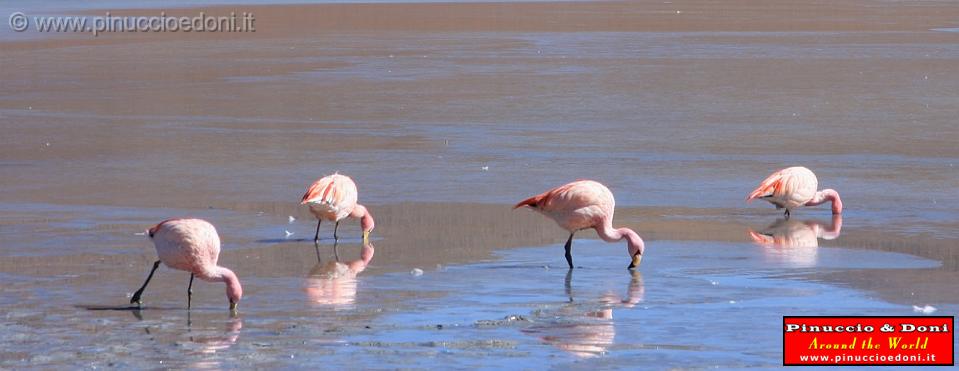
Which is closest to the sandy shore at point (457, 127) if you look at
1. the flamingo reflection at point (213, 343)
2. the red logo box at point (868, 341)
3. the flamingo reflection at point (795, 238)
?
the flamingo reflection at point (795, 238)

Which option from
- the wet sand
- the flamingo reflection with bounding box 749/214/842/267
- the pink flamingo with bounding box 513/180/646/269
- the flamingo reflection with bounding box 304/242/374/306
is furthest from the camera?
the flamingo reflection with bounding box 749/214/842/267

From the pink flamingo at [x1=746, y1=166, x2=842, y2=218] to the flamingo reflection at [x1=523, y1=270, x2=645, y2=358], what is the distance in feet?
10.2

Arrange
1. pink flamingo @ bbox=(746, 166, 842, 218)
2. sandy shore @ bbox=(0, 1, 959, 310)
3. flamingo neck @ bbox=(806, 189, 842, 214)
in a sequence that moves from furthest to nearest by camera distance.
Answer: flamingo neck @ bbox=(806, 189, 842, 214) → pink flamingo @ bbox=(746, 166, 842, 218) → sandy shore @ bbox=(0, 1, 959, 310)

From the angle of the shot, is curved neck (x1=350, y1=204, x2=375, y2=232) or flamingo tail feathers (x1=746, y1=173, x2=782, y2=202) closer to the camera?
curved neck (x1=350, y1=204, x2=375, y2=232)

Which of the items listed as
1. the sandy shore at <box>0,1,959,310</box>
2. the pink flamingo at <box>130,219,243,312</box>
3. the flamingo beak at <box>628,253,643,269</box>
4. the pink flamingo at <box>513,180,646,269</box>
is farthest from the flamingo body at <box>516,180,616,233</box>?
the pink flamingo at <box>130,219,243,312</box>

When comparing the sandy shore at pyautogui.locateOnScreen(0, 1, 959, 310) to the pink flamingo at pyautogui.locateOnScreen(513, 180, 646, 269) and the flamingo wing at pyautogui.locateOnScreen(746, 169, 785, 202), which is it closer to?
the flamingo wing at pyautogui.locateOnScreen(746, 169, 785, 202)

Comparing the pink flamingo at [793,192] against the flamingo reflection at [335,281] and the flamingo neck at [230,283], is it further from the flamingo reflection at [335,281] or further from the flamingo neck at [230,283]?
the flamingo neck at [230,283]

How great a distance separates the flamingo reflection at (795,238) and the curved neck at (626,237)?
3.27ft

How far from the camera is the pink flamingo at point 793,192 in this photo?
12.4m

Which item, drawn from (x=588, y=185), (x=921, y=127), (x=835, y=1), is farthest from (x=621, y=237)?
(x=835, y=1)

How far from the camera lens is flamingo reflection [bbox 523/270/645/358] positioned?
8047 millimetres

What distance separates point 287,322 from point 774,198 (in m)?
4.94

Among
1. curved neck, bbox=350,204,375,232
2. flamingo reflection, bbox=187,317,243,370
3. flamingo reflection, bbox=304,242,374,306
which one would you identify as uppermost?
curved neck, bbox=350,204,375,232

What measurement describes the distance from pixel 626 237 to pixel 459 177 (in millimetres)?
4374
